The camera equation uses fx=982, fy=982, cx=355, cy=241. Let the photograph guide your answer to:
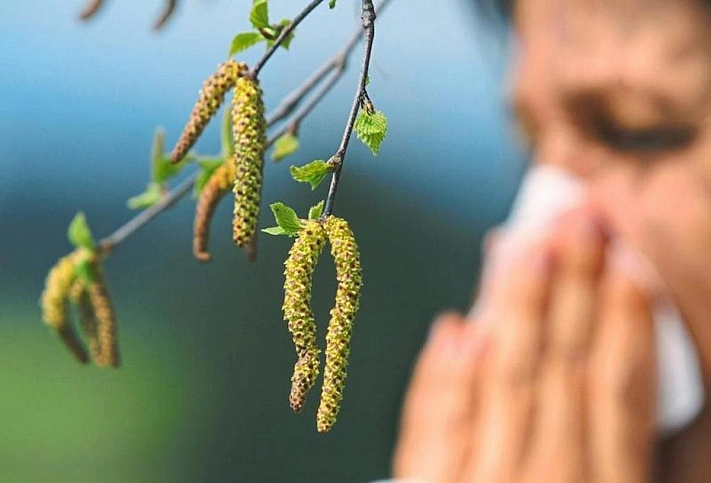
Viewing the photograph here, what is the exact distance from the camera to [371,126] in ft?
0.82

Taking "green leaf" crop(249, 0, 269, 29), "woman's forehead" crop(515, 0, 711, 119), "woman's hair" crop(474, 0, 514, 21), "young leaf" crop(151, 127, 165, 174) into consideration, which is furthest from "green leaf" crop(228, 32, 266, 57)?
"woman's hair" crop(474, 0, 514, 21)

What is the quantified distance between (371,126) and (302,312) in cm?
5

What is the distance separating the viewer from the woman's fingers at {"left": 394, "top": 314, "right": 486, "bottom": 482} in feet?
2.48

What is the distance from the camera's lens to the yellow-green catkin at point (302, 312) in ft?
0.75

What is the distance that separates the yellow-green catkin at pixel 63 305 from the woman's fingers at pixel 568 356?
398 millimetres

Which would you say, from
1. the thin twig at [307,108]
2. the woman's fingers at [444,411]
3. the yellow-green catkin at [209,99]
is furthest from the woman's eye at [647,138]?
the yellow-green catkin at [209,99]

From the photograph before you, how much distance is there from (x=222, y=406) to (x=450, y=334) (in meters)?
0.34

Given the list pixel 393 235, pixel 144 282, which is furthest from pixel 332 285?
pixel 144 282

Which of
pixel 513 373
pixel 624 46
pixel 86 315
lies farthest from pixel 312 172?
pixel 513 373

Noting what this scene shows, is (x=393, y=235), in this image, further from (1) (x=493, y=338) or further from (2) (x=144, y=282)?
(2) (x=144, y=282)

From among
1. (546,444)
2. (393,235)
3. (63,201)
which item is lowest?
(546,444)

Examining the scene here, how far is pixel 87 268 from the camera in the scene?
46cm

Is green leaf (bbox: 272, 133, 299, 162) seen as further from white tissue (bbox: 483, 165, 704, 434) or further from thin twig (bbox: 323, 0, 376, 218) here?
white tissue (bbox: 483, 165, 704, 434)

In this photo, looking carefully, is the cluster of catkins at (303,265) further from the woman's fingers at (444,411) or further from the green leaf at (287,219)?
the woman's fingers at (444,411)
